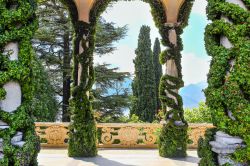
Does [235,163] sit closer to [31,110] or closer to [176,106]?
[31,110]

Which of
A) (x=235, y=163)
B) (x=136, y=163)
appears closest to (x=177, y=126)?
(x=136, y=163)

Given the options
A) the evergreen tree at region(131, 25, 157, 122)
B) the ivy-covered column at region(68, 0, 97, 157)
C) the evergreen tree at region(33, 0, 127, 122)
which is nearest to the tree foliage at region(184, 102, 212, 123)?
the ivy-covered column at region(68, 0, 97, 157)

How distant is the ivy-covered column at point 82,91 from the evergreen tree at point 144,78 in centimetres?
1102

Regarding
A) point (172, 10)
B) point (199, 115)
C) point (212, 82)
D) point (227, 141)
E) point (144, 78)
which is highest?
point (172, 10)

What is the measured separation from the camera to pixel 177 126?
29.3 ft

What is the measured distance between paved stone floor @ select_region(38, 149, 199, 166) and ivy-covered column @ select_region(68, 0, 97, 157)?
0.38m

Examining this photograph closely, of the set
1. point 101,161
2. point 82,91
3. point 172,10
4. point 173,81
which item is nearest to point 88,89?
point 82,91

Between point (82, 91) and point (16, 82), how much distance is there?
14.9 feet

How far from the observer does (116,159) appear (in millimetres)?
8734

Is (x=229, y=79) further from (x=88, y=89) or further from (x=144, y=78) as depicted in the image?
(x=144, y=78)

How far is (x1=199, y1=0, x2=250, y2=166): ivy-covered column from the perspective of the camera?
13.5 ft

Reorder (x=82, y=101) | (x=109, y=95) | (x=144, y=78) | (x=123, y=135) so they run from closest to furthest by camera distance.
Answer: (x=82, y=101), (x=123, y=135), (x=109, y=95), (x=144, y=78)

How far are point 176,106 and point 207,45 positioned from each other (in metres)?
4.68

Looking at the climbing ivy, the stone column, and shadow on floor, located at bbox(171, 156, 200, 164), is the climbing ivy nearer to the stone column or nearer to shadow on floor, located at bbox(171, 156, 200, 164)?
shadow on floor, located at bbox(171, 156, 200, 164)
